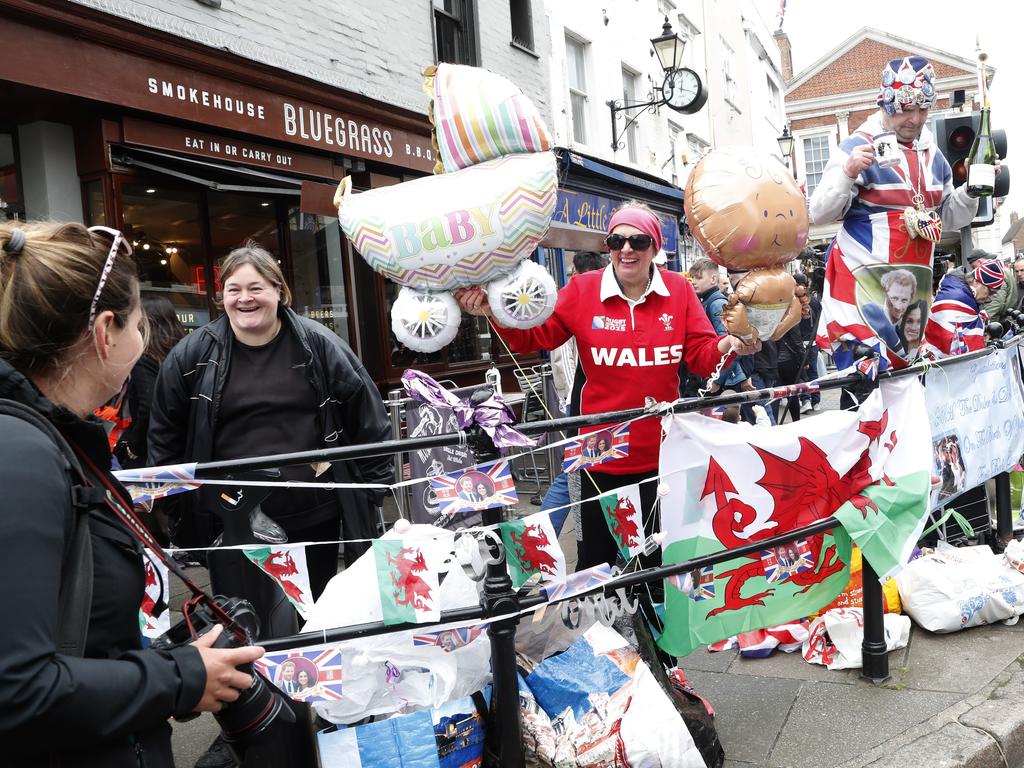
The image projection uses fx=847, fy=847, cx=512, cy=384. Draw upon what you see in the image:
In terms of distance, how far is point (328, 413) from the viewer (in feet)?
10.8

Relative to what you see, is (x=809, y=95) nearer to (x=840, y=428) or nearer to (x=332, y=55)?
(x=332, y=55)

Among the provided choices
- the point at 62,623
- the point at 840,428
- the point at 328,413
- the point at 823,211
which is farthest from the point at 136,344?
the point at 823,211

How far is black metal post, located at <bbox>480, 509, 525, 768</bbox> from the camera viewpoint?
2391 millimetres

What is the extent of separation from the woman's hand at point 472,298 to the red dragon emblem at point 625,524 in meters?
0.80

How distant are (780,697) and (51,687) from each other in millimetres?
2842

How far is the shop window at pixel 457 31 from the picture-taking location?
33.5 ft

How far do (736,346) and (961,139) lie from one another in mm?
3349

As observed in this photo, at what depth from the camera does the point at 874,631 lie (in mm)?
3365

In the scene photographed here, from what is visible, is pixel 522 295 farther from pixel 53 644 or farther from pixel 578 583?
pixel 53 644

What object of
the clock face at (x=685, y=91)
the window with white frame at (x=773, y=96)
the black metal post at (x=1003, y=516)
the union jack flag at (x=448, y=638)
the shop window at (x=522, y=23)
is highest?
the window with white frame at (x=773, y=96)

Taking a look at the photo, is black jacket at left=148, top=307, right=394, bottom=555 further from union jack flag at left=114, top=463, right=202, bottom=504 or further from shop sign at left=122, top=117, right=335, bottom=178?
shop sign at left=122, top=117, right=335, bottom=178

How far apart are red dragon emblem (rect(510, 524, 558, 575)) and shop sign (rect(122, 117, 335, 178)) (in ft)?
17.8

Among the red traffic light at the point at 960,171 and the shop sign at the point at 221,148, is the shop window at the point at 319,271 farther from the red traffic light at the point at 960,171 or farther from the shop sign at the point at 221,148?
the red traffic light at the point at 960,171

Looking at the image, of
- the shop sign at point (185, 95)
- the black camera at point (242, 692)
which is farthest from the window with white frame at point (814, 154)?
the black camera at point (242, 692)
